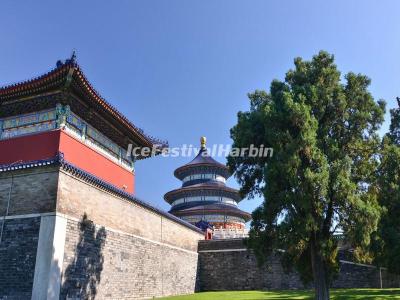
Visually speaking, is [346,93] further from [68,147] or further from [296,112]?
[68,147]

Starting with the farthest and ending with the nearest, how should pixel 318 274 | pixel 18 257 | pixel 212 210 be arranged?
pixel 212 210 < pixel 318 274 < pixel 18 257

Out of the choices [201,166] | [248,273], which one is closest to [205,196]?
[201,166]

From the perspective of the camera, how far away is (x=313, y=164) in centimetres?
1166

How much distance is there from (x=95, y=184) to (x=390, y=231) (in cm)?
1092

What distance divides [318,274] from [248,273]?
9.42 meters

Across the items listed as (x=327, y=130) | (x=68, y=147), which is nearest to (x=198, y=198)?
(x=68, y=147)

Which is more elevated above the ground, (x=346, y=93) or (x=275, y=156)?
(x=346, y=93)

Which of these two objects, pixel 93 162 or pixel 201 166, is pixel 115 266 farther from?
pixel 201 166

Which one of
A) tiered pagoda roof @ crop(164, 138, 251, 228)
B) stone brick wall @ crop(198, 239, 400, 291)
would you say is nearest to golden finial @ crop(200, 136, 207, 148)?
tiered pagoda roof @ crop(164, 138, 251, 228)

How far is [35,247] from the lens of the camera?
11.5 m

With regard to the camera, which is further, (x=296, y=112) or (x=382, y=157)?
(x=382, y=157)

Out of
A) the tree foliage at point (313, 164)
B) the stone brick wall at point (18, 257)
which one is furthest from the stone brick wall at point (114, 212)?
the tree foliage at point (313, 164)

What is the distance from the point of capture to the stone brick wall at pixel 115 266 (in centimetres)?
1220

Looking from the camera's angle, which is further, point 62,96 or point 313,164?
point 62,96
